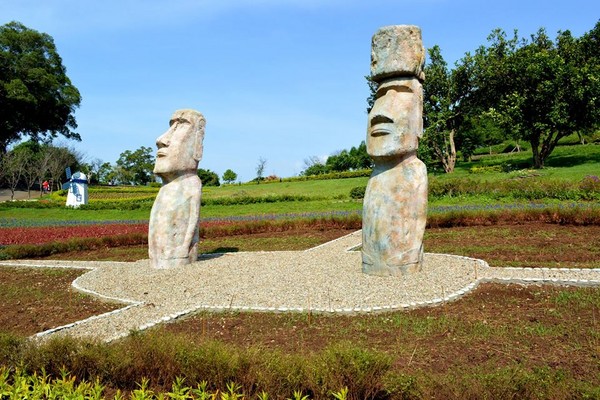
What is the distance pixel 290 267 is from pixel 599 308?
5907 millimetres

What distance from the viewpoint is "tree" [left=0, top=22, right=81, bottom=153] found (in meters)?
46.4

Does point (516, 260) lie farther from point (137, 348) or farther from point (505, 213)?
point (137, 348)

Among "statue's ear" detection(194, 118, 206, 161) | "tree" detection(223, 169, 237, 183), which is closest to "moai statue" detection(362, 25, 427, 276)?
"statue's ear" detection(194, 118, 206, 161)

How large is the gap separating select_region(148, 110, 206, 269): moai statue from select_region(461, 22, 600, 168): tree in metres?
32.5

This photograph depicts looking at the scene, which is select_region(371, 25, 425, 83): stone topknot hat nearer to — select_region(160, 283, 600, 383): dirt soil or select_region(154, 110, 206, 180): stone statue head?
select_region(160, 283, 600, 383): dirt soil

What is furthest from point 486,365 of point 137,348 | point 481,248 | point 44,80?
point 44,80

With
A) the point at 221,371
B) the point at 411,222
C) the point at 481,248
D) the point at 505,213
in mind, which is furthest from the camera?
the point at 505,213

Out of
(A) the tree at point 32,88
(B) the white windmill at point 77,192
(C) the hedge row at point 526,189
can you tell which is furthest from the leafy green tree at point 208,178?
(C) the hedge row at point 526,189

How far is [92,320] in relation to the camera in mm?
7207

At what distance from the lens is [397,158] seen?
9.28 metres

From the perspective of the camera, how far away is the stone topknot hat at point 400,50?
911 centimetres

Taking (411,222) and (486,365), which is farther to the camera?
(411,222)

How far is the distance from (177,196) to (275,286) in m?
3.59

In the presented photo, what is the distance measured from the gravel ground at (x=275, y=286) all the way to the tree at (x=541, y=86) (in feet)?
102
